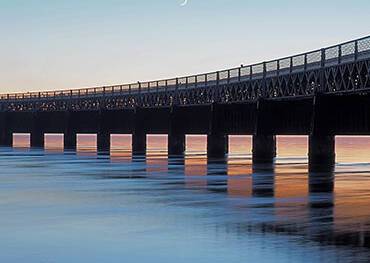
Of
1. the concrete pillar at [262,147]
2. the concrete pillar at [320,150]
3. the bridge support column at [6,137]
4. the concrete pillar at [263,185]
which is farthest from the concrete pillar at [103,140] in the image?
the concrete pillar at [263,185]

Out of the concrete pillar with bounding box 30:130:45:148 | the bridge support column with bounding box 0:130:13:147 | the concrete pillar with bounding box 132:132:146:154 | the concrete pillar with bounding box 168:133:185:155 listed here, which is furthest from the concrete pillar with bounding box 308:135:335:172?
the bridge support column with bounding box 0:130:13:147

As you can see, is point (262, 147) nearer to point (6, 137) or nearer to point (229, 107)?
point (229, 107)

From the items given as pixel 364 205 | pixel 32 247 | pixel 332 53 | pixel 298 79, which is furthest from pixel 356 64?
pixel 32 247

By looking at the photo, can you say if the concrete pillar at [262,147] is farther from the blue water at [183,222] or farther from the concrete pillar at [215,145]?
the blue water at [183,222]

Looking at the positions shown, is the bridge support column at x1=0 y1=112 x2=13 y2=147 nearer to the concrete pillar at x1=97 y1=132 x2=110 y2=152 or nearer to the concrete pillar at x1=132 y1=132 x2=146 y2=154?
the concrete pillar at x1=97 y1=132 x2=110 y2=152

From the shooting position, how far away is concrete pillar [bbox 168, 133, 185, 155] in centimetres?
11188

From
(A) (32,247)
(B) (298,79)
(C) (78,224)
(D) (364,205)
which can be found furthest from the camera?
(B) (298,79)

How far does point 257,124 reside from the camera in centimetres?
8331

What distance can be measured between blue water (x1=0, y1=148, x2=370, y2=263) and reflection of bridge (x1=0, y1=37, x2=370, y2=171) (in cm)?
2552

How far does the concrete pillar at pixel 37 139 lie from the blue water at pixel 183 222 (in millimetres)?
110787

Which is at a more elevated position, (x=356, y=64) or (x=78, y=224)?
(x=356, y=64)

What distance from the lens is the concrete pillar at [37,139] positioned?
154875 mm

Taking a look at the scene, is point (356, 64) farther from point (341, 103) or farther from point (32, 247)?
point (32, 247)

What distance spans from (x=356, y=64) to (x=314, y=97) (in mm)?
7646
